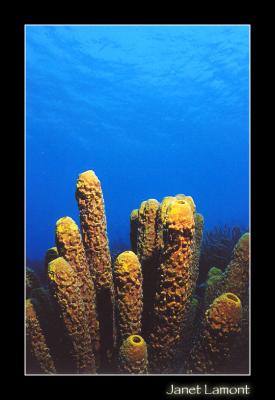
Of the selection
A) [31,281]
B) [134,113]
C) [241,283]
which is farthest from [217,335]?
[134,113]

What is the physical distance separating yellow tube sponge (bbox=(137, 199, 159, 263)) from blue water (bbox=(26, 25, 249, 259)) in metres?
11.3

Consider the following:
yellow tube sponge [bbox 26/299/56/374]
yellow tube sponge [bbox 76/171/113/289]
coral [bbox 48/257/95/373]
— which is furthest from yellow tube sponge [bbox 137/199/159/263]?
yellow tube sponge [bbox 26/299/56/374]

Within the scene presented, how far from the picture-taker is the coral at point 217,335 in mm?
1867

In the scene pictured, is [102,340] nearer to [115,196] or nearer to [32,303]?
[32,303]

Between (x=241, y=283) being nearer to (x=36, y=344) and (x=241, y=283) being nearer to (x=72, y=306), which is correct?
(x=72, y=306)

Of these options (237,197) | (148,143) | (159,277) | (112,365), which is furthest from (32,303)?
(237,197)

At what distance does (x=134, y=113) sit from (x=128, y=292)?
39031 millimetres

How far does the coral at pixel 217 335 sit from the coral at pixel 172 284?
0.19m

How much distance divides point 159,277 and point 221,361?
0.66 metres

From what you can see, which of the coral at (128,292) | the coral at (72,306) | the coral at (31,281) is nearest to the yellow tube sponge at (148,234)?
the coral at (128,292)

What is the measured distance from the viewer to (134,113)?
3944 cm

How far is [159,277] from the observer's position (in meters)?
2.07

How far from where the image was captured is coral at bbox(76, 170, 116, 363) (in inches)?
91.1

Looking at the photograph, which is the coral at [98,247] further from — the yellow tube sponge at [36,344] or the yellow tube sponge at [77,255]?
the yellow tube sponge at [36,344]
